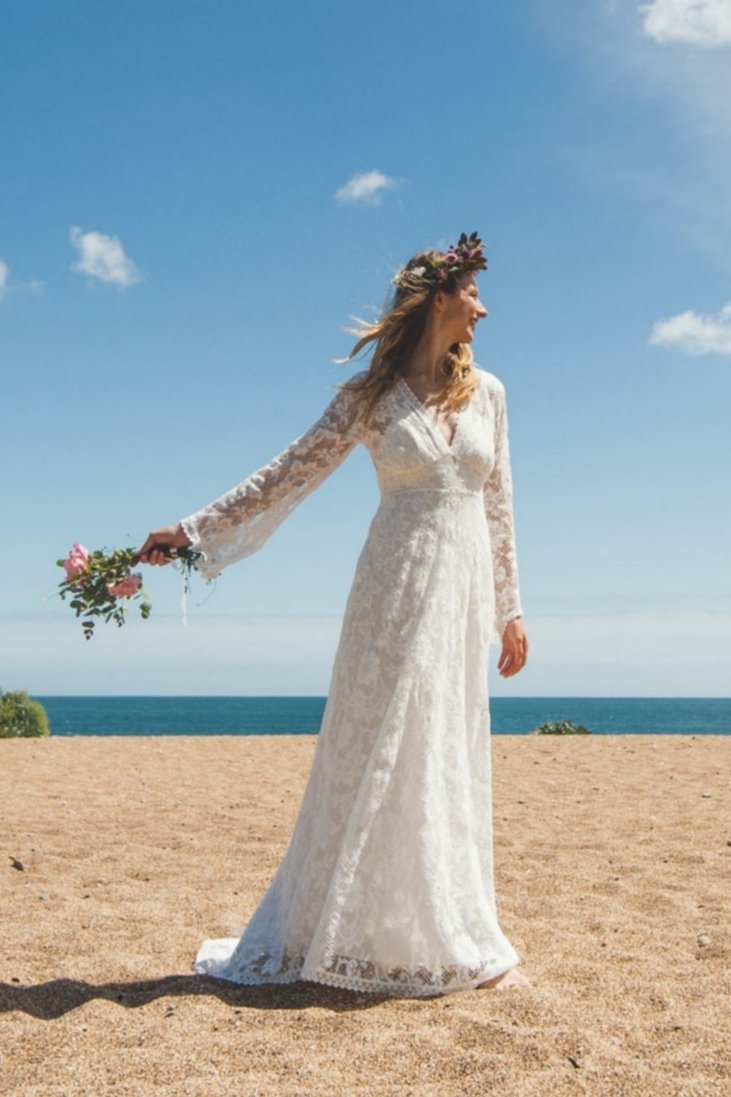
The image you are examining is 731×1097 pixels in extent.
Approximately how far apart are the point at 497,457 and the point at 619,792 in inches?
263

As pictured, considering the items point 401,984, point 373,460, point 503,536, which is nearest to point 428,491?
point 373,460

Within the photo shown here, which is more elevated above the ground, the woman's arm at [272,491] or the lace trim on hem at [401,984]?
the woman's arm at [272,491]

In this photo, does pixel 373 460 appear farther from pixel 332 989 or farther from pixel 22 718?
pixel 22 718

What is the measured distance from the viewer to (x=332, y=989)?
176 inches

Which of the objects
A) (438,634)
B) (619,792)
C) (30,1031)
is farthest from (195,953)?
(619,792)

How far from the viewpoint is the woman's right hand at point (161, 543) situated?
15.2 ft

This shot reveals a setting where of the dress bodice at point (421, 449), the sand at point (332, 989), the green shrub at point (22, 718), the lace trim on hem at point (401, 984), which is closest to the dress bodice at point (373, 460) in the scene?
the dress bodice at point (421, 449)

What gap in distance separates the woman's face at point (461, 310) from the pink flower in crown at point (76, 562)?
1810mm

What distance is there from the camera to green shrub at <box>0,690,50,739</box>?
19.5 m

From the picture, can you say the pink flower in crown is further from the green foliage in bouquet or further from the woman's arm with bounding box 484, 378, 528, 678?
the woman's arm with bounding box 484, 378, 528, 678

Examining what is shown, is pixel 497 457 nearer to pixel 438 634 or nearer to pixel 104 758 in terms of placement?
pixel 438 634

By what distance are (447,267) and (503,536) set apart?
4.03ft

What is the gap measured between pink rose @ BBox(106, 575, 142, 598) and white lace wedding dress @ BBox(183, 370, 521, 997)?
305 mm

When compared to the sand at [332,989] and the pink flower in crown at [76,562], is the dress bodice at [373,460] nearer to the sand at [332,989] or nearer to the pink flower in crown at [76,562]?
the pink flower in crown at [76,562]
